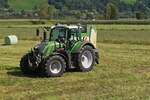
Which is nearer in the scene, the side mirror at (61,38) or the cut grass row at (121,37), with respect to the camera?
the side mirror at (61,38)

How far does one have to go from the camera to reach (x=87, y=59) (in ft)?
61.2

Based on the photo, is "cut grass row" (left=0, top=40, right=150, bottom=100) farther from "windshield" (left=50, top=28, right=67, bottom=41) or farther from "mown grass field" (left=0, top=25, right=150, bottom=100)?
"windshield" (left=50, top=28, right=67, bottom=41)

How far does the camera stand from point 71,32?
1767cm

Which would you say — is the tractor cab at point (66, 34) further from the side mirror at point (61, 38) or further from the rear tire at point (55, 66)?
the rear tire at point (55, 66)

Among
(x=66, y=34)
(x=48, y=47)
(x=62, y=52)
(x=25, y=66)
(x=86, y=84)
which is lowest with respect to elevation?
(x=86, y=84)

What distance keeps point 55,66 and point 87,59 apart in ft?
7.30

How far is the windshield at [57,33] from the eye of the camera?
17.6 meters

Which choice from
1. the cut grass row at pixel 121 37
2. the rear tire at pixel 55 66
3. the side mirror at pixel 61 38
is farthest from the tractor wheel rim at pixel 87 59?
the cut grass row at pixel 121 37

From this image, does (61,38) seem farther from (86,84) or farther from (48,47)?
(86,84)

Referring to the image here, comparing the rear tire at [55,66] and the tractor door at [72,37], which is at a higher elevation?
the tractor door at [72,37]

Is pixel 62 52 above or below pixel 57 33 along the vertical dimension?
below

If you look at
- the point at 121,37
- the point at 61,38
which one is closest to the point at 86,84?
the point at 61,38

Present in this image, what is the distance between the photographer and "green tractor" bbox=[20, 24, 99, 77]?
16.7 m

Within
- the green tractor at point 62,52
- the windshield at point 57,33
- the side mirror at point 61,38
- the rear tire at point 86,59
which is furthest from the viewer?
the rear tire at point 86,59
